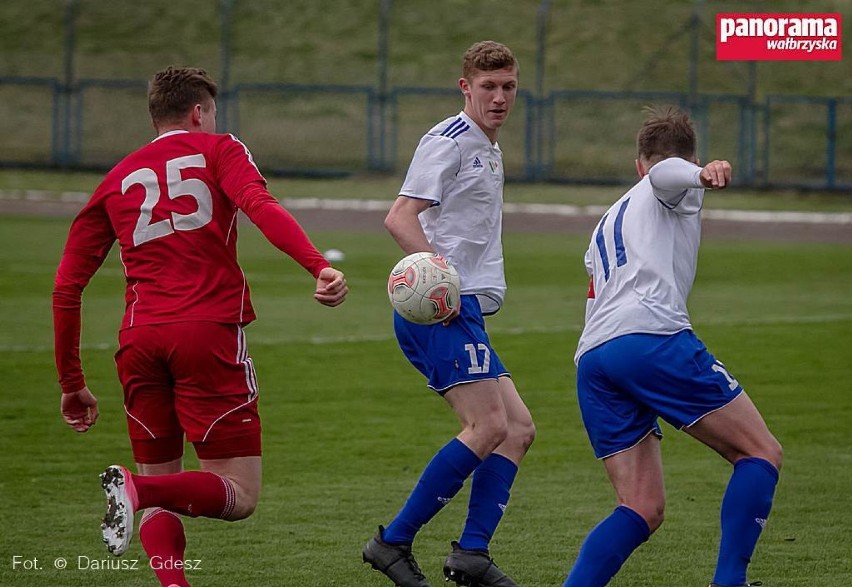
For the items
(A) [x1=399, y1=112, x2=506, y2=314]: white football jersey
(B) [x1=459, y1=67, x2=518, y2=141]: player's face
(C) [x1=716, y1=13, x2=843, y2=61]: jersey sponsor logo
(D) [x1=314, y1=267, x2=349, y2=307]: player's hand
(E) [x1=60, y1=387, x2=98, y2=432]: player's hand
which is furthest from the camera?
(C) [x1=716, y1=13, x2=843, y2=61]: jersey sponsor logo

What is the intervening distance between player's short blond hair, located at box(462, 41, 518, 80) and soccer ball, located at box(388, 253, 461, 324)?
3.00ft

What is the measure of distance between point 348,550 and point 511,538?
79 cm

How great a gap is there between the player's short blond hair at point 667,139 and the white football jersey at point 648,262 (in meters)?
0.10

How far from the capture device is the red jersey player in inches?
199

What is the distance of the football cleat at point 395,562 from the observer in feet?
18.4

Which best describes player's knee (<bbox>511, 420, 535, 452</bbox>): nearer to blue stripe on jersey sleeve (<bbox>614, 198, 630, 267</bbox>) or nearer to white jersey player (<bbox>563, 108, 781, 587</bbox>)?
white jersey player (<bbox>563, 108, 781, 587</bbox>)

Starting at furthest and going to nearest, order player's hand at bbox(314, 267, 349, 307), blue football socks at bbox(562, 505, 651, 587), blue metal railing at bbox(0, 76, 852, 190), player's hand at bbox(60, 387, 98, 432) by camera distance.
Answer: blue metal railing at bbox(0, 76, 852, 190) < player's hand at bbox(60, 387, 98, 432) < blue football socks at bbox(562, 505, 651, 587) < player's hand at bbox(314, 267, 349, 307)

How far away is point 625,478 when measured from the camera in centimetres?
510

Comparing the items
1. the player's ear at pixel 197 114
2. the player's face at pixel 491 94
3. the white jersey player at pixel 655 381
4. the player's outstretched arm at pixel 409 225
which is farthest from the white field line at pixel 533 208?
the player's ear at pixel 197 114

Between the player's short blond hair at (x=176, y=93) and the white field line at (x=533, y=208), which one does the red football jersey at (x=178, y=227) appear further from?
the white field line at (x=533, y=208)

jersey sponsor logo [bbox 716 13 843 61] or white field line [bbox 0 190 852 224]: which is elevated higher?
jersey sponsor logo [bbox 716 13 843 61]

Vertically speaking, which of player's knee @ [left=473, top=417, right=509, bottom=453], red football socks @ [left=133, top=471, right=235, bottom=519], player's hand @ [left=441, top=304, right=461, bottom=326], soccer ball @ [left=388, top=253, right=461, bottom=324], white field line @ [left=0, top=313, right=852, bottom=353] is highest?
soccer ball @ [left=388, top=253, right=461, bottom=324]

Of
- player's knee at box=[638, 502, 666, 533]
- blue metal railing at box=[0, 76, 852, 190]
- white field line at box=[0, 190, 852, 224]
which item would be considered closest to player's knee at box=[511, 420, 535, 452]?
player's knee at box=[638, 502, 666, 533]

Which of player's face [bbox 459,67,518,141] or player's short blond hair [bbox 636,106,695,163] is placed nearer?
player's short blond hair [bbox 636,106,695,163]
